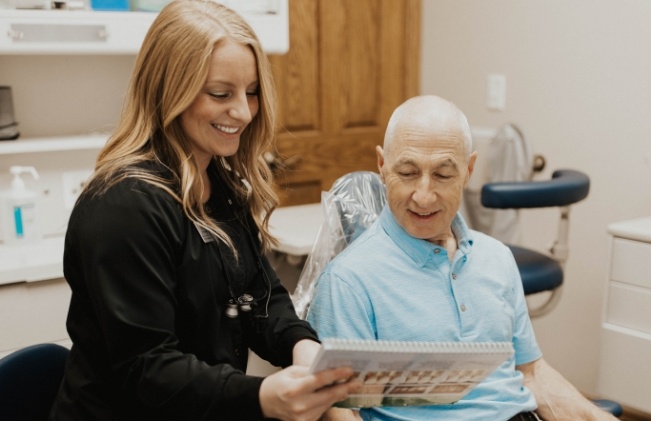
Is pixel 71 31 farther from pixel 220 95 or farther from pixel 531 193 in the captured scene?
pixel 531 193

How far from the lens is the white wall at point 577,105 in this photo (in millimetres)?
2748

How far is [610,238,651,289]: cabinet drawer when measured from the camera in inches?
89.7

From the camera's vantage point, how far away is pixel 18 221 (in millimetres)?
2287

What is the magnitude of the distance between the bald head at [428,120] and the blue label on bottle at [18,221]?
4.18 ft

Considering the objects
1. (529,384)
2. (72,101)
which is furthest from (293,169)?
(529,384)

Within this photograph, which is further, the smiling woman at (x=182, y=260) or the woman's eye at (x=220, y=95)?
the woman's eye at (x=220, y=95)

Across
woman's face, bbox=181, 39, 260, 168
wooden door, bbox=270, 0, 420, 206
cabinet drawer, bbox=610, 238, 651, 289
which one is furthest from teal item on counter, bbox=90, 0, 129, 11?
cabinet drawer, bbox=610, 238, 651, 289

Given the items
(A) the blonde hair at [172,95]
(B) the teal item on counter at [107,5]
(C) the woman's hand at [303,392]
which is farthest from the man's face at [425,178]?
(B) the teal item on counter at [107,5]

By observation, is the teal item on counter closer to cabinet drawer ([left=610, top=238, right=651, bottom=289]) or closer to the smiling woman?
the smiling woman

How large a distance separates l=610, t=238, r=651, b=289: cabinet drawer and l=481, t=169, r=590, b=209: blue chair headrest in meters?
0.19

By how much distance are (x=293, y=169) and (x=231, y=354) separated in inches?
77.1

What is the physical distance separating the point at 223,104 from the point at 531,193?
1.27m

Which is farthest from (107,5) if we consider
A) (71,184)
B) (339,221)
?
(339,221)

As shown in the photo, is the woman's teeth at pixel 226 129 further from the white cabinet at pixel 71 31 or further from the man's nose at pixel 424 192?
the white cabinet at pixel 71 31
